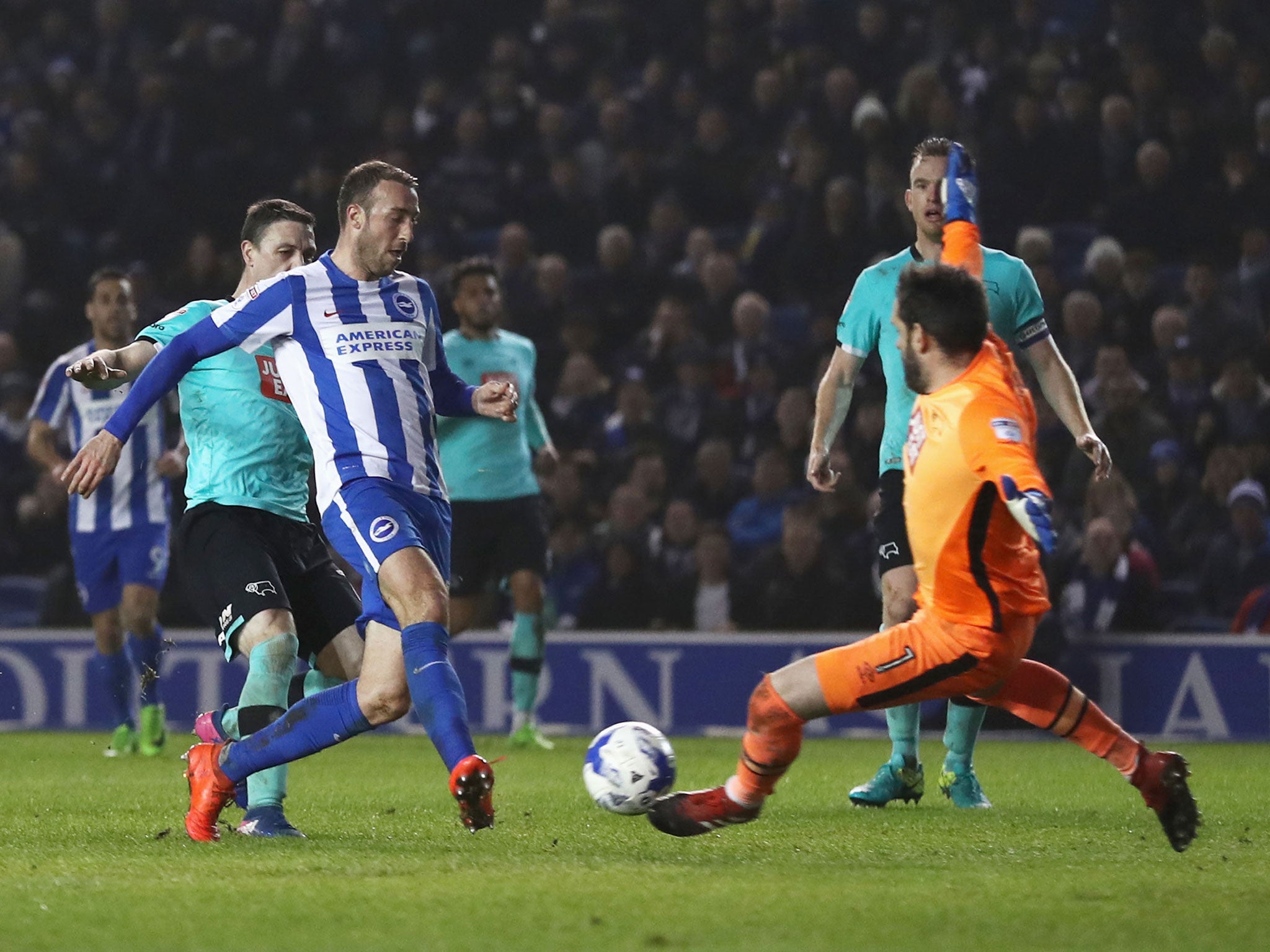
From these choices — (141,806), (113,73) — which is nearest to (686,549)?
(141,806)

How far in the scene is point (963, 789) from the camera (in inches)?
263

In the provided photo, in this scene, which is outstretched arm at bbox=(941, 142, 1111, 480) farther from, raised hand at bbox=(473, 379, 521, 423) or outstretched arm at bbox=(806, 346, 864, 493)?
raised hand at bbox=(473, 379, 521, 423)

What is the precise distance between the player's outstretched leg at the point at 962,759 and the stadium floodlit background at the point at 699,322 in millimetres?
141

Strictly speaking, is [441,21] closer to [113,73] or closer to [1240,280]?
[113,73]

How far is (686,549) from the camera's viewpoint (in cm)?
1186

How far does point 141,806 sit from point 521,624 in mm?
3452

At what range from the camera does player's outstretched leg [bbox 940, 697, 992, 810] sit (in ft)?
21.9

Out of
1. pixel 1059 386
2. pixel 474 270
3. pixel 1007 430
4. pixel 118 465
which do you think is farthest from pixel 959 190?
pixel 118 465

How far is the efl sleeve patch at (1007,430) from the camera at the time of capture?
15.0 ft

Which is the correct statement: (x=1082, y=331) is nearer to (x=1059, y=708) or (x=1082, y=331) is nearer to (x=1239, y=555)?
(x=1239, y=555)

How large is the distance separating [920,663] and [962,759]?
202 centimetres

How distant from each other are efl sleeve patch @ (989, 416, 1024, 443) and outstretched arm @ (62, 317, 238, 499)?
85.7 inches

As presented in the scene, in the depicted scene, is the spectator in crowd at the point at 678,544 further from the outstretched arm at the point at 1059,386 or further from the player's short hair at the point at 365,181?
the player's short hair at the point at 365,181

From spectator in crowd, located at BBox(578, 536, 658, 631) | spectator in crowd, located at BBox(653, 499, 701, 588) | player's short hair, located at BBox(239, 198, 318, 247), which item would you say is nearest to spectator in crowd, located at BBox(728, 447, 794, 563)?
spectator in crowd, located at BBox(653, 499, 701, 588)
